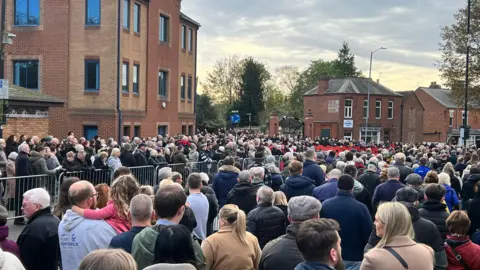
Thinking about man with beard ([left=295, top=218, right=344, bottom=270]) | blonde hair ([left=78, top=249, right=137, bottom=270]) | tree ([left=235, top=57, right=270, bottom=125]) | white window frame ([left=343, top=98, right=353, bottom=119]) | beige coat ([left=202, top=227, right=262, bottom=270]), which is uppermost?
tree ([left=235, top=57, right=270, bottom=125])

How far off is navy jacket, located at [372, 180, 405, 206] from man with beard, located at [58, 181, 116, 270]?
17.6 ft

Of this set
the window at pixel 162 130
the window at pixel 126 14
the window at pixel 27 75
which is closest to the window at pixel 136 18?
the window at pixel 126 14

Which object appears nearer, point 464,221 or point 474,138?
point 464,221

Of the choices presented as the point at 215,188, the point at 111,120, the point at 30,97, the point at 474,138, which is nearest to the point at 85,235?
the point at 215,188

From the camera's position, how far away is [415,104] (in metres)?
67.4

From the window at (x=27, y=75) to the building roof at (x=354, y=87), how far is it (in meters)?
38.2

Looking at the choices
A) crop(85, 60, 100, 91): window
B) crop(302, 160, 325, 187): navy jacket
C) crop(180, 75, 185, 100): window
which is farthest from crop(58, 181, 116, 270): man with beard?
crop(180, 75, 185, 100): window

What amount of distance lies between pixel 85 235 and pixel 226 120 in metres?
62.7

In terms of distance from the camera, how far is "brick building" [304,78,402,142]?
58344 millimetres

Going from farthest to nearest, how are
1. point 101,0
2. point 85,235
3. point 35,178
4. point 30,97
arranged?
point 101,0, point 30,97, point 35,178, point 85,235

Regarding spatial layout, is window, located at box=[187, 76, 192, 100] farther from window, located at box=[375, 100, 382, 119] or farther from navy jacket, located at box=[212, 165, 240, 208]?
window, located at box=[375, 100, 382, 119]

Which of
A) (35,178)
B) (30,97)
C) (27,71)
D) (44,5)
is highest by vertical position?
(44,5)

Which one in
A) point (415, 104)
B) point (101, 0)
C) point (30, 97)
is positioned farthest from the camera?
point (415, 104)

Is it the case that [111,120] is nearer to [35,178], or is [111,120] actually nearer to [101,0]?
[101,0]
